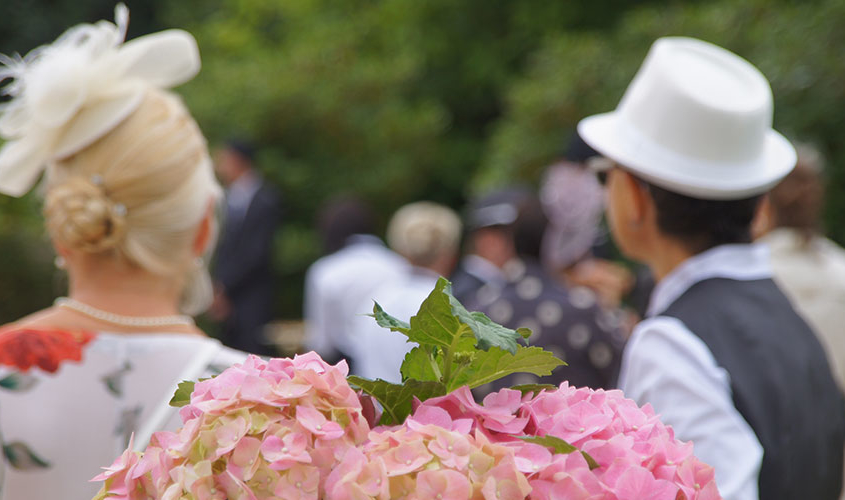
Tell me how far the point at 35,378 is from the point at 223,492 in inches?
44.5

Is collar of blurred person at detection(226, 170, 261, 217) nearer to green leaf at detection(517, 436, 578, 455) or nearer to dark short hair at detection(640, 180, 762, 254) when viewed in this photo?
dark short hair at detection(640, 180, 762, 254)

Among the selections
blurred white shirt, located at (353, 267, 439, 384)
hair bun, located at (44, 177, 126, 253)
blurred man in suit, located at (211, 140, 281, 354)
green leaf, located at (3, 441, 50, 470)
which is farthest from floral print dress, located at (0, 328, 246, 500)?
blurred man in suit, located at (211, 140, 281, 354)

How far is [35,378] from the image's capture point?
1997 millimetres

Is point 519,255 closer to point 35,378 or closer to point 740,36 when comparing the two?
point 35,378

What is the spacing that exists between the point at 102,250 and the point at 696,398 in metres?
1.22

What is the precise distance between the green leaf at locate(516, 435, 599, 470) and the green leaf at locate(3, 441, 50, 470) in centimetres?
123

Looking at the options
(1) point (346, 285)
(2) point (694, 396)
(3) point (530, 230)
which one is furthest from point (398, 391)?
(1) point (346, 285)

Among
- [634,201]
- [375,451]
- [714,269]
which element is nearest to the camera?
[375,451]

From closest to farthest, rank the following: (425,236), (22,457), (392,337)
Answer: (22,457)
(392,337)
(425,236)

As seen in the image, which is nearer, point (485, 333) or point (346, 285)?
point (485, 333)

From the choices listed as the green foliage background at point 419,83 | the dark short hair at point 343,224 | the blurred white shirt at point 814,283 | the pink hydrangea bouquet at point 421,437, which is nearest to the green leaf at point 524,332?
the pink hydrangea bouquet at point 421,437

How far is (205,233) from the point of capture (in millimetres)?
2252

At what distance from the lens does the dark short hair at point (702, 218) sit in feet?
7.85

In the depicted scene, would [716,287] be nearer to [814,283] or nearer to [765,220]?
[814,283]
